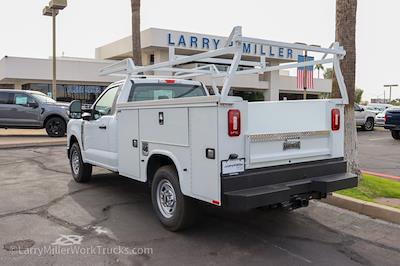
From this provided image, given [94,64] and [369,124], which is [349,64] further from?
[94,64]

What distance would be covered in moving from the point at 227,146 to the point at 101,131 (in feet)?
10.9

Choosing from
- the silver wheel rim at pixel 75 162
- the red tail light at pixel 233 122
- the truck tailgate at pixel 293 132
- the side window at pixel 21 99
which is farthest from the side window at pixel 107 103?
the side window at pixel 21 99

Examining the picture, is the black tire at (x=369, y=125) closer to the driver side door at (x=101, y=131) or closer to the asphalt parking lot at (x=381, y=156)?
the asphalt parking lot at (x=381, y=156)

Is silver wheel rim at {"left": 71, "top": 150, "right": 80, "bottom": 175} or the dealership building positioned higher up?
the dealership building

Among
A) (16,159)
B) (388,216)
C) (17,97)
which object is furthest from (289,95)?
(388,216)

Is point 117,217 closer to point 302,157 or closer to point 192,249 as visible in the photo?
point 192,249

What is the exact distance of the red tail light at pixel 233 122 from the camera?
4406 mm

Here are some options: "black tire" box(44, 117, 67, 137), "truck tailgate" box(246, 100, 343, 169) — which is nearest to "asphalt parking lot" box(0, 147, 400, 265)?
"truck tailgate" box(246, 100, 343, 169)

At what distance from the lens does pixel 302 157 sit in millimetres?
5168

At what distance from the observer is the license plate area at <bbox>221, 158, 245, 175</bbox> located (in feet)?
14.4

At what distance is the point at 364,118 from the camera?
23859mm

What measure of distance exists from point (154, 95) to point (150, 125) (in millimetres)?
1475

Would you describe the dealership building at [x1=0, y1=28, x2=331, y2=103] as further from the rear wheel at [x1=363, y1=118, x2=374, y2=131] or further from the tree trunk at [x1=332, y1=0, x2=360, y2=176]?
the tree trunk at [x1=332, y1=0, x2=360, y2=176]

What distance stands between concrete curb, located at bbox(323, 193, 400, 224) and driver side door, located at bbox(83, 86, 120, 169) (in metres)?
3.53
